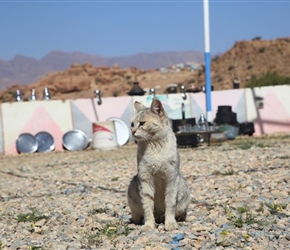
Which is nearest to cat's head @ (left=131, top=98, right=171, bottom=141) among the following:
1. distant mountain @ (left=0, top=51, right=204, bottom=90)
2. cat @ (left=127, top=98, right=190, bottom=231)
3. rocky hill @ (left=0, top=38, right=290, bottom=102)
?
cat @ (left=127, top=98, right=190, bottom=231)

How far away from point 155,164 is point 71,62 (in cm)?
18418

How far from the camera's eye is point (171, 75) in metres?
64.8

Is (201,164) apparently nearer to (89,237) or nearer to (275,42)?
(89,237)

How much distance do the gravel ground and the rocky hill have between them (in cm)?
3910

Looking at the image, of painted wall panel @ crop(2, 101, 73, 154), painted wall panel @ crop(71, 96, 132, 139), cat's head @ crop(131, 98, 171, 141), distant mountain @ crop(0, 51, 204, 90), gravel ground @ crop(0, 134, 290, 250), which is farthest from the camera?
distant mountain @ crop(0, 51, 204, 90)

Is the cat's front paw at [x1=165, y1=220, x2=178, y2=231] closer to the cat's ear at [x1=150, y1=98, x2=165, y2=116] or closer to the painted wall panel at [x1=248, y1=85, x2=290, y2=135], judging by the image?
the cat's ear at [x1=150, y1=98, x2=165, y2=116]

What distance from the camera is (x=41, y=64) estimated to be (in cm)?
17662

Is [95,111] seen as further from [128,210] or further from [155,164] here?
[155,164]

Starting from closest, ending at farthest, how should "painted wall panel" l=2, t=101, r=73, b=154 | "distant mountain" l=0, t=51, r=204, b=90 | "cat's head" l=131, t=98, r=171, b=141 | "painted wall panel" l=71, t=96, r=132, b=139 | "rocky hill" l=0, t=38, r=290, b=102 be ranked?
1. "cat's head" l=131, t=98, r=171, b=141
2. "painted wall panel" l=2, t=101, r=73, b=154
3. "painted wall panel" l=71, t=96, r=132, b=139
4. "rocky hill" l=0, t=38, r=290, b=102
5. "distant mountain" l=0, t=51, r=204, b=90

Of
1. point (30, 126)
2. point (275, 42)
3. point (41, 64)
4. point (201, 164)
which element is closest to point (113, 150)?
point (30, 126)

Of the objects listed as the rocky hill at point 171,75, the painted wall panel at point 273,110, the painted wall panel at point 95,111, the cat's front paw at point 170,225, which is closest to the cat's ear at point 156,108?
the cat's front paw at point 170,225

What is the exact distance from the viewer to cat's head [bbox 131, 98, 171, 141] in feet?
19.4

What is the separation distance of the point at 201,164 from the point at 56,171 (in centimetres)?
347

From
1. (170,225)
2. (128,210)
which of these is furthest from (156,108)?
(128,210)
